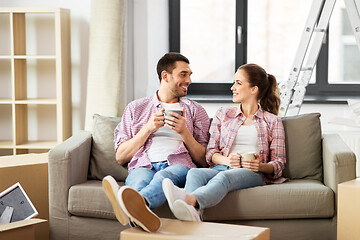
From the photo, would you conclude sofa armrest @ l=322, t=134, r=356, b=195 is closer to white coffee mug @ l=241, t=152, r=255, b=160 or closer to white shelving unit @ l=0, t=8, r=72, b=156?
white coffee mug @ l=241, t=152, r=255, b=160

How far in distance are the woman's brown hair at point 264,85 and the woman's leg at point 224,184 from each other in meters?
0.45

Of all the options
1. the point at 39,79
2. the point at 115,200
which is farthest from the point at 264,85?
the point at 39,79

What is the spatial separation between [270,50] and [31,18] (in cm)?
193

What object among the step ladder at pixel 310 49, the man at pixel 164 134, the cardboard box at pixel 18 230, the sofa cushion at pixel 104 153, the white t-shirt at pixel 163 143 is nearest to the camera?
the cardboard box at pixel 18 230

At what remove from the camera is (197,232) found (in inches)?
87.0

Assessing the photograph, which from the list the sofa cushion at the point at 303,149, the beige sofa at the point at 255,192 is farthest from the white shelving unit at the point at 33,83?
the sofa cushion at the point at 303,149

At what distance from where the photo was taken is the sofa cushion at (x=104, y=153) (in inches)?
124

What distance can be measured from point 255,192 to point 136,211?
0.73 meters

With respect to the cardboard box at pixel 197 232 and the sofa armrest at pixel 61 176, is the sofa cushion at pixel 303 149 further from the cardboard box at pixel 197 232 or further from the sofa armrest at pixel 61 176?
the sofa armrest at pixel 61 176

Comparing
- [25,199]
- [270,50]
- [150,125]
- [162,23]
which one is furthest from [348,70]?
[25,199]

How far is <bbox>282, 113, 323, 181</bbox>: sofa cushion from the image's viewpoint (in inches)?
122

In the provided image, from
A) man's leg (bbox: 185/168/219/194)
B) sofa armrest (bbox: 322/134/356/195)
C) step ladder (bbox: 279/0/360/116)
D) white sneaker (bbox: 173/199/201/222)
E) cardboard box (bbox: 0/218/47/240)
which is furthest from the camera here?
step ladder (bbox: 279/0/360/116)

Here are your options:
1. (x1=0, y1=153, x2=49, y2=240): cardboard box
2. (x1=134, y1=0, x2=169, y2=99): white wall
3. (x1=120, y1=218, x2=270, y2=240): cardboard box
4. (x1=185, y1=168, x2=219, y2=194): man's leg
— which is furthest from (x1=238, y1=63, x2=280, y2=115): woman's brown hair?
(x1=134, y1=0, x2=169, y2=99): white wall

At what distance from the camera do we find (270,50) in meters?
4.77
